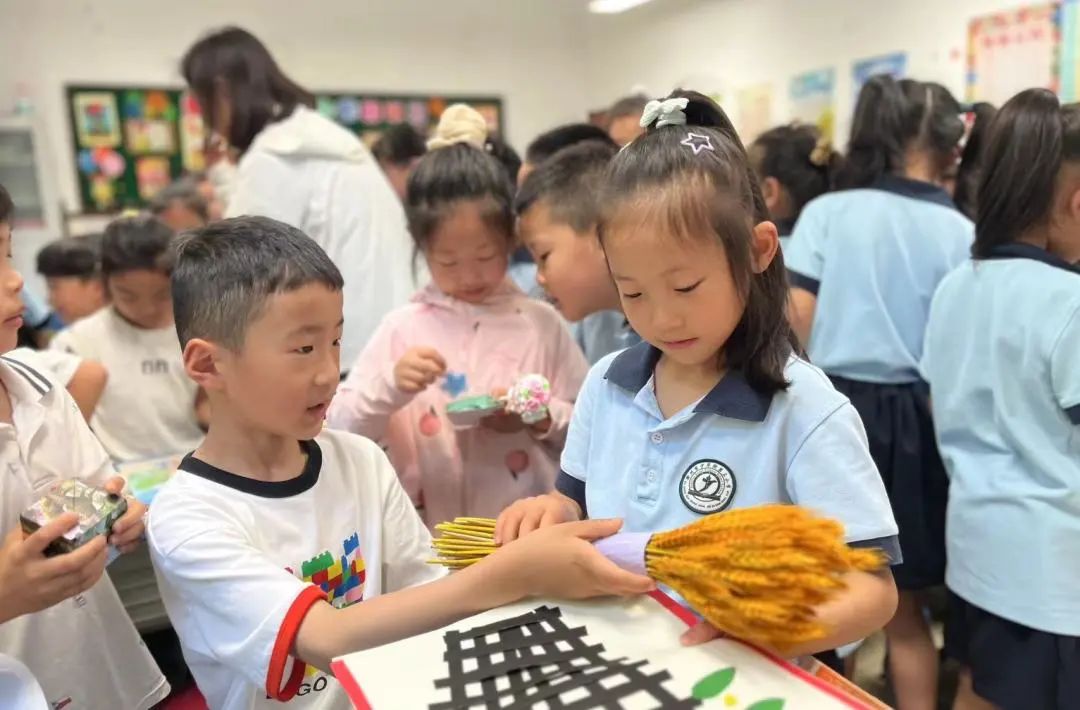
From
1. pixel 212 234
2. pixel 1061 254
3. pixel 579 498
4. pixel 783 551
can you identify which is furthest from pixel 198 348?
pixel 1061 254

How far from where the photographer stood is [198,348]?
3.48ft

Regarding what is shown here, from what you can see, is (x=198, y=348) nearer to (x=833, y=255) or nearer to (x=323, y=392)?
(x=323, y=392)

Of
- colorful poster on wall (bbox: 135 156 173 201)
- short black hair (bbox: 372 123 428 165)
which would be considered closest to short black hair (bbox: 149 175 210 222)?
short black hair (bbox: 372 123 428 165)

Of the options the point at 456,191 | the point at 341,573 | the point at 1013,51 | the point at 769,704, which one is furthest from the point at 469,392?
the point at 1013,51

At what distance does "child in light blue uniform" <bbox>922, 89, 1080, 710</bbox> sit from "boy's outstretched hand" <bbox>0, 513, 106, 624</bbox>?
1.55 m

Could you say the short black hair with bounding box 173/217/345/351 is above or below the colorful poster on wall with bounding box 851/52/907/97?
below

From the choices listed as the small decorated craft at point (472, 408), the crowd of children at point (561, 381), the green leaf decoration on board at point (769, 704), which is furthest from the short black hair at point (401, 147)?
the green leaf decoration on board at point (769, 704)

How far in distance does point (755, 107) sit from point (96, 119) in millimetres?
4808

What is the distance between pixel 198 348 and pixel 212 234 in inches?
6.2

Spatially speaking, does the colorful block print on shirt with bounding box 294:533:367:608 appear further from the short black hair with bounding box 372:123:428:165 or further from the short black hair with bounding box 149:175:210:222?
the short black hair with bounding box 149:175:210:222

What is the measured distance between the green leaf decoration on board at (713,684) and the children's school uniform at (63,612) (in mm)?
954

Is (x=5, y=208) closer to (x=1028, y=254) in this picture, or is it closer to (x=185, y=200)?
(x=1028, y=254)

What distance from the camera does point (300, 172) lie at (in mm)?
2340

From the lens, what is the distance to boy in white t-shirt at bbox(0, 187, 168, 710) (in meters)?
1.13
